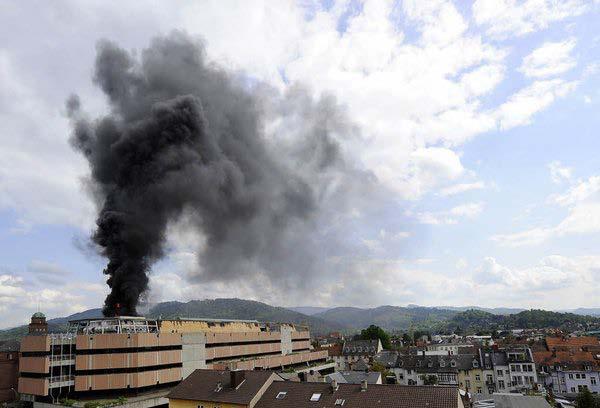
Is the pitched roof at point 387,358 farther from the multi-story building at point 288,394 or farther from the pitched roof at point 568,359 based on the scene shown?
the multi-story building at point 288,394

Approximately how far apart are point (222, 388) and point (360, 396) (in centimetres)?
1193

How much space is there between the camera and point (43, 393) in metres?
50.1

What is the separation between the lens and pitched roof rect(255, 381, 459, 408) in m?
29.8

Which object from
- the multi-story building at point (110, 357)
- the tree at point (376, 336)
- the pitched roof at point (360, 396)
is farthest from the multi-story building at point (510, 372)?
the tree at point (376, 336)

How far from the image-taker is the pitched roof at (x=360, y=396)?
97.9 ft

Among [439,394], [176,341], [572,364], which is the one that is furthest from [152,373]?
[572,364]

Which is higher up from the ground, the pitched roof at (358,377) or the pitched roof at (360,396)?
the pitched roof at (360,396)

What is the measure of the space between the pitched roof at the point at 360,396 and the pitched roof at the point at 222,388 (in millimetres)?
960

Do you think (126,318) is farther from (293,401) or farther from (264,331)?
(264,331)

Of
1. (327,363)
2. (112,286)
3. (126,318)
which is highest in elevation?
(112,286)

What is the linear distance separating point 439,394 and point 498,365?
49400mm

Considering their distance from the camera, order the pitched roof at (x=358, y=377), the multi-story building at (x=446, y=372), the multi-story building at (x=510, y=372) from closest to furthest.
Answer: the pitched roof at (x=358, y=377) < the multi-story building at (x=510, y=372) < the multi-story building at (x=446, y=372)

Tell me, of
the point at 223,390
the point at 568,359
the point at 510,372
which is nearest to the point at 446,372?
the point at 510,372

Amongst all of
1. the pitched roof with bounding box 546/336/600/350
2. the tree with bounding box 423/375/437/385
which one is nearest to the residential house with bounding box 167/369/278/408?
the tree with bounding box 423/375/437/385
